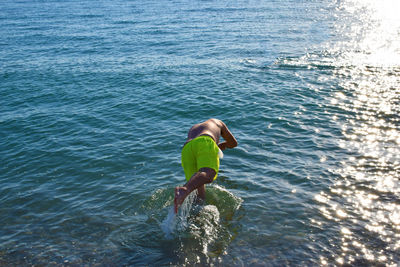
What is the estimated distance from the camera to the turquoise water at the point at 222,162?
761cm

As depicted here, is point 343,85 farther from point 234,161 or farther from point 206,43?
point 206,43

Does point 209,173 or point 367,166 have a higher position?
point 209,173

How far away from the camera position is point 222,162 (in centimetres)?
1123

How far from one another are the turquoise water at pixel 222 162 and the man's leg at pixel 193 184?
1362 mm

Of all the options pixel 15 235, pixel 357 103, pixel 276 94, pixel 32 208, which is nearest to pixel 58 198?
pixel 32 208

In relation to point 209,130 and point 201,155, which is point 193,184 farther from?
point 209,130

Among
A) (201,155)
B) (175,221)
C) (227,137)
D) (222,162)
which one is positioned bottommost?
(222,162)

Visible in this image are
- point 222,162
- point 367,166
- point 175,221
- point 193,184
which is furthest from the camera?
point 222,162

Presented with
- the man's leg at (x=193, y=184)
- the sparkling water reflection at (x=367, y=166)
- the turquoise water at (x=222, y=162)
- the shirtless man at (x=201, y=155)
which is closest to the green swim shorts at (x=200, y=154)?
the shirtless man at (x=201, y=155)

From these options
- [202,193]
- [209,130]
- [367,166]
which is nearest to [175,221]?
[202,193]

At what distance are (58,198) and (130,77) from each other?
11.8 meters

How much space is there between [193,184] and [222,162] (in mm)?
4417

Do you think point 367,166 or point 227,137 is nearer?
point 227,137

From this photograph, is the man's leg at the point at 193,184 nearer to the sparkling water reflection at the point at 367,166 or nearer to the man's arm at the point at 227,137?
the man's arm at the point at 227,137
